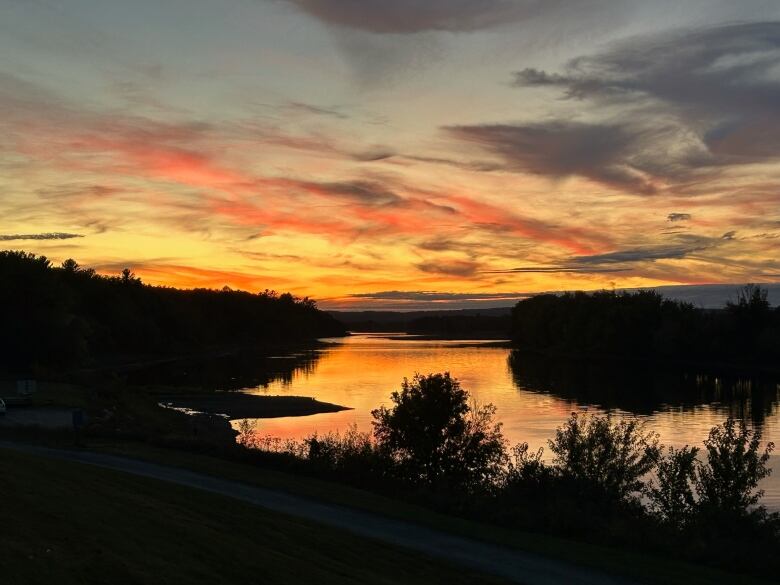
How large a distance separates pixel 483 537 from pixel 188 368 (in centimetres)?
12434

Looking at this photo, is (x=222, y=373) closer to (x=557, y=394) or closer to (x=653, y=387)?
(x=557, y=394)

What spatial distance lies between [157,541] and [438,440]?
24.4 metres

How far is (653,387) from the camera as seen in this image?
98875 mm

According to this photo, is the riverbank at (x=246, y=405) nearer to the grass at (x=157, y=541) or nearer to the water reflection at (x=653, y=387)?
the water reflection at (x=653, y=387)

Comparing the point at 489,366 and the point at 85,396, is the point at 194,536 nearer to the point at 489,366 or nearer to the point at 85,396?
the point at 85,396

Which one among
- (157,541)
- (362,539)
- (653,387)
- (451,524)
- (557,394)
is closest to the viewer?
(157,541)

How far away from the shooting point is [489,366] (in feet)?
454

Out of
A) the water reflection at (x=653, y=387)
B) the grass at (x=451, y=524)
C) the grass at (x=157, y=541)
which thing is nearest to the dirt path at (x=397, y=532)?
the grass at (x=451, y=524)

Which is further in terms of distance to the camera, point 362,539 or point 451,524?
point 451,524

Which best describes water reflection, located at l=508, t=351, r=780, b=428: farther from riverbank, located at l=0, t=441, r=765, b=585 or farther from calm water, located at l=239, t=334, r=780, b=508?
riverbank, located at l=0, t=441, r=765, b=585

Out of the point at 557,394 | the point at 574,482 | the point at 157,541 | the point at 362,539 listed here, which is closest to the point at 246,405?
the point at 557,394

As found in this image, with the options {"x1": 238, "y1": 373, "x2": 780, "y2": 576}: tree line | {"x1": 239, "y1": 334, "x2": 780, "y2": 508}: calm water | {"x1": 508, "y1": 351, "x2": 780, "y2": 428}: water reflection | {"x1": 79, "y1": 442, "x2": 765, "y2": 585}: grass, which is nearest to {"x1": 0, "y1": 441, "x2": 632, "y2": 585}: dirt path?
{"x1": 79, "y1": 442, "x2": 765, "y2": 585}: grass

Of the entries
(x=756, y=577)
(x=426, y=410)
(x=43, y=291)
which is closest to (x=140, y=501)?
(x=756, y=577)

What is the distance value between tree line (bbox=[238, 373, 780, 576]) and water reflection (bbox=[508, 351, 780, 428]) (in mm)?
38381
